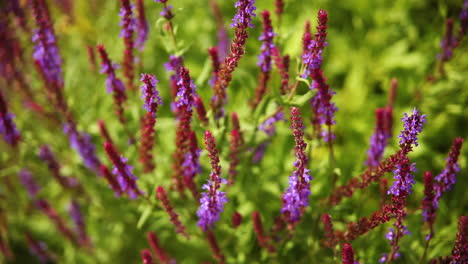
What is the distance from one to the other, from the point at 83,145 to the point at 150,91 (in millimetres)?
1460

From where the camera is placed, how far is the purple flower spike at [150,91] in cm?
196

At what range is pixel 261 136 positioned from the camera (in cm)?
274

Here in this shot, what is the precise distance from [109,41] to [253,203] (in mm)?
3019

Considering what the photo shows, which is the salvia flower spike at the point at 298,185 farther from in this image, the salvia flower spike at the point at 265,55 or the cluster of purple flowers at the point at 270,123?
the salvia flower spike at the point at 265,55

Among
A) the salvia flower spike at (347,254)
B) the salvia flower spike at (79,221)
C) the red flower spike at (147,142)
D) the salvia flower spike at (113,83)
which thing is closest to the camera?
the salvia flower spike at (347,254)

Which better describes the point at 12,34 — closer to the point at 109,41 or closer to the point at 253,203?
the point at 109,41

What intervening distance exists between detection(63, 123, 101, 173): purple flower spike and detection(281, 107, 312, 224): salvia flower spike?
5.76ft

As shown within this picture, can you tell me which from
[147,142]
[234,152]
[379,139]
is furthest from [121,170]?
[379,139]

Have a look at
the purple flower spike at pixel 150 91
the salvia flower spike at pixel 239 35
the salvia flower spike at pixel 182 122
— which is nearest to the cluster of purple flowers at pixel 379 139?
the salvia flower spike at pixel 239 35

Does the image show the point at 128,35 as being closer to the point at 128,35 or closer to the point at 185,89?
the point at 128,35

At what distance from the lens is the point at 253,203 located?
309 cm

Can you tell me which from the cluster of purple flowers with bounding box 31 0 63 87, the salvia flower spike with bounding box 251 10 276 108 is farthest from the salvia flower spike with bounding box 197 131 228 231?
the cluster of purple flowers with bounding box 31 0 63 87

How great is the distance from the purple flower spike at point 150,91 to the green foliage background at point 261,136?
51 cm

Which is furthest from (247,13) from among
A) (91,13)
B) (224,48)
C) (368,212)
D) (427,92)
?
(91,13)
